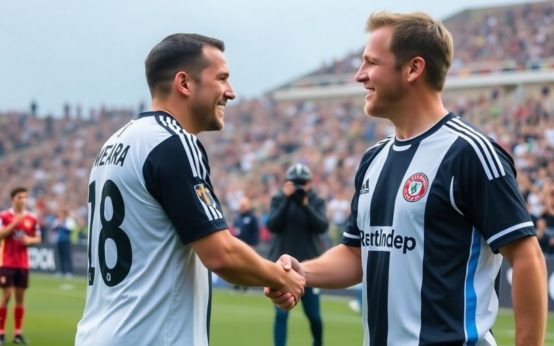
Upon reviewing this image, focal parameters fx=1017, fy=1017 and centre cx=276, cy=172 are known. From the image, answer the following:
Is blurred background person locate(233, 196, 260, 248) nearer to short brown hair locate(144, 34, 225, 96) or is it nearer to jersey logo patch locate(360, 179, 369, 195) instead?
short brown hair locate(144, 34, 225, 96)

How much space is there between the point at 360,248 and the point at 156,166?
1124mm

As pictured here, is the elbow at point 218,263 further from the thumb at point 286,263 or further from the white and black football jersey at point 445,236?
the white and black football jersey at point 445,236

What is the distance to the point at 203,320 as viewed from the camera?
4664mm

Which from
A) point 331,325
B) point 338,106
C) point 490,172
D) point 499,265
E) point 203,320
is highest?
point 338,106

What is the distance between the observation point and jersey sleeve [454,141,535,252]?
403 centimetres

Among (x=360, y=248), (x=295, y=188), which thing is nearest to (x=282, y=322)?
(x=295, y=188)

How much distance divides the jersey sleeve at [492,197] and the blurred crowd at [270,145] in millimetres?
15252

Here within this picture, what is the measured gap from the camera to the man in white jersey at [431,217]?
159 inches

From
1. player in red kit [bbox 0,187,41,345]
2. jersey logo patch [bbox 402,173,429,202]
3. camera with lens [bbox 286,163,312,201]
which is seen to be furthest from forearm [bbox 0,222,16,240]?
jersey logo patch [bbox 402,173,429,202]

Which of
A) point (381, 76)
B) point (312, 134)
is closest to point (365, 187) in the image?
point (381, 76)

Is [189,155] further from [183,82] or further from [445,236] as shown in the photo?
[445,236]

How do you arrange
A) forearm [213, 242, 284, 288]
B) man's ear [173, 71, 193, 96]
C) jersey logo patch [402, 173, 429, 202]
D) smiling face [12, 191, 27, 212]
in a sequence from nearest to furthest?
jersey logo patch [402, 173, 429, 202] < forearm [213, 242, 284, 288] < man's ear [173, 71, 193, 96] < smiling face [12, 191, 27, 212]

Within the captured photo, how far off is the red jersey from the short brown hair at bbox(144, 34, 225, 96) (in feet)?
34.5

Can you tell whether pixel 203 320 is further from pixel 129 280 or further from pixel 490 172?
pixel 490 172
